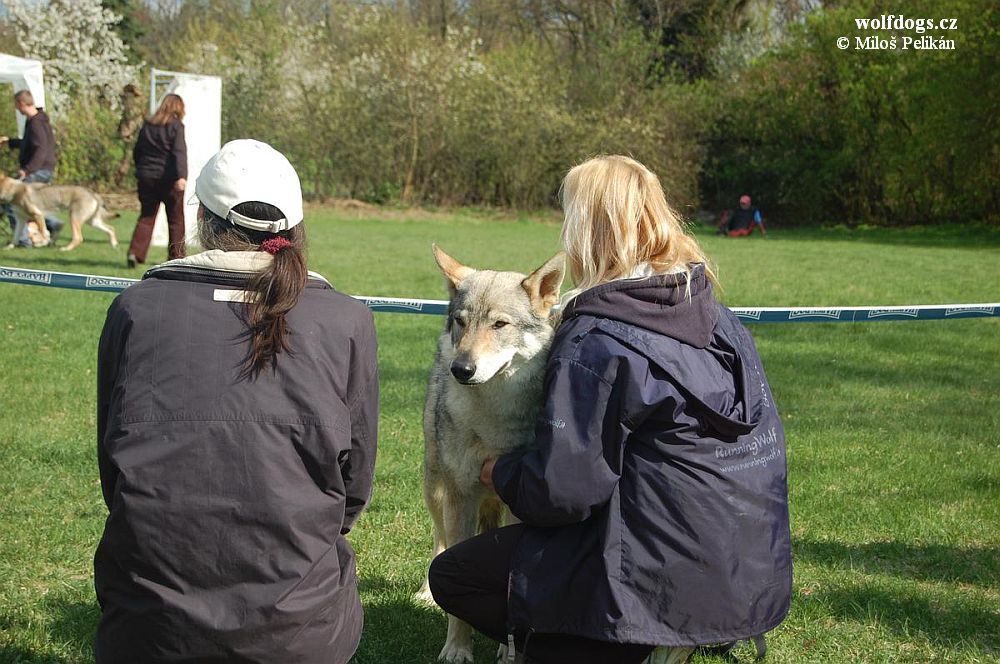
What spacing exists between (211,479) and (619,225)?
4.85ft

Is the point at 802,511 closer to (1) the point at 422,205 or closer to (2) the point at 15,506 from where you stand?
(2) the point at 15,506

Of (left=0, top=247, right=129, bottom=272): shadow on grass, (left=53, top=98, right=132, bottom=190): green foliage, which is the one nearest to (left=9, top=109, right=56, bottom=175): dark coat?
(left=0, top=247, right=129, bottom=272): shadow on grass

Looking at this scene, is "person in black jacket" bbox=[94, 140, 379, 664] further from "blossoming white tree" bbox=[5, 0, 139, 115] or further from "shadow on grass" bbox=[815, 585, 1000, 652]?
"blossoming white tree" bbox=[5, 0, 139, 115]

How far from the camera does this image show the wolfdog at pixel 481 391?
3385 mm

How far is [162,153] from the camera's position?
463 inches

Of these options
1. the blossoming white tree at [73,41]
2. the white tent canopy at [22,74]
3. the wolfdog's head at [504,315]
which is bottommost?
the wolfdog's head at [504,315]

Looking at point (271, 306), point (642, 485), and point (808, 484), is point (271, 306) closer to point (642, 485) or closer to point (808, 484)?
point (642, 485)

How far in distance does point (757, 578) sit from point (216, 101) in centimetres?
1422

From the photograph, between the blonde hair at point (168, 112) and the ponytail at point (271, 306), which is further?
the blonde hair at point (168, 112)

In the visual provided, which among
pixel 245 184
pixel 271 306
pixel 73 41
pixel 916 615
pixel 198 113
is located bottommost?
pixel 916 615

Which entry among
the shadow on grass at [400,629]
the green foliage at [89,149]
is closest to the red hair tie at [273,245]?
the shadow on grass at [400,629]

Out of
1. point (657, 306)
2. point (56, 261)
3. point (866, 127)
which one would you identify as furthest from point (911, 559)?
point (866, 127)

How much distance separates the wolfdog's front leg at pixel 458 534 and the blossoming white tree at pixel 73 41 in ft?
104

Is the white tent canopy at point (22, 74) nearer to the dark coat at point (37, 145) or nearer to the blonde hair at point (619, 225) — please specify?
the dark coat at point (37, 145)
